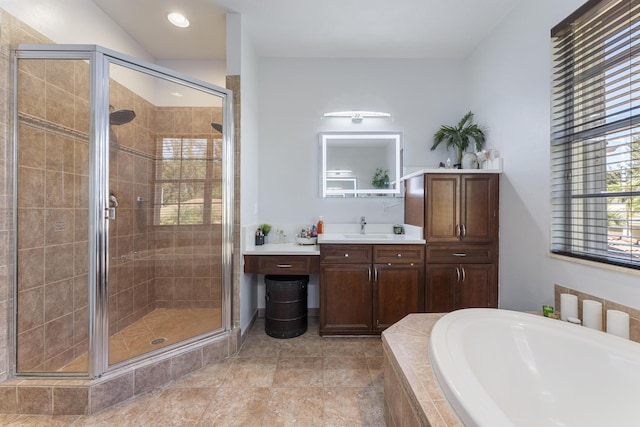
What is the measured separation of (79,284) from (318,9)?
2598 millimetres

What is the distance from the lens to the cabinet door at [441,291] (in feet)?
7.71

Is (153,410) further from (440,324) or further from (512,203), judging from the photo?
(512,203)

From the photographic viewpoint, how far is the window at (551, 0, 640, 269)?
142 centimetres

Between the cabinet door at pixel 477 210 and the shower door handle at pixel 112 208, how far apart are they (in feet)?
8.54

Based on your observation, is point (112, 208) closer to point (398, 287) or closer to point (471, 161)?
point (398, 287)

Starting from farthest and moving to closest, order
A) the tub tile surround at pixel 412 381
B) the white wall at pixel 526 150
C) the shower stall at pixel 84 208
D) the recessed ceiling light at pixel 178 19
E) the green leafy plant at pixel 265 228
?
the green leafy plant at pixel 265 228, the recessed ceiling light at pixel 178 19, the white wall at pixel 526 150, the shower stall at pixel 84 208, the tub tile surround at pixel 412 381

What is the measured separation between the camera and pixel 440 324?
138 centimetres

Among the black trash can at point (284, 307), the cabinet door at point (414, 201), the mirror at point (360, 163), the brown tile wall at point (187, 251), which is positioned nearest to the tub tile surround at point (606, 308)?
the cabinet door at point (414, 201)

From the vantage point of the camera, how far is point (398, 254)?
2357 millimetres

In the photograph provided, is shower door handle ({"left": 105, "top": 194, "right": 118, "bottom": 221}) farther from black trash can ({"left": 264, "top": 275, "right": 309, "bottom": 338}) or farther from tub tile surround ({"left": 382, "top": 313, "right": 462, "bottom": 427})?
tub tile surround ({"left": 382, "top": 313, "right": 462, "bottom": 427})

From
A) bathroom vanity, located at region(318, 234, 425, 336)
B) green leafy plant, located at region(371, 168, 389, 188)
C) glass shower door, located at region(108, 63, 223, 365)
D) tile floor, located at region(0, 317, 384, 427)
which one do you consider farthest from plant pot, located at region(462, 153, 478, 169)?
glass shower door, located at region(108, 63, 223, 365)

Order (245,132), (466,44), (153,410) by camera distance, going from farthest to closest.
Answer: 1. (466,44)
2. (245,132)
3. (153,410)

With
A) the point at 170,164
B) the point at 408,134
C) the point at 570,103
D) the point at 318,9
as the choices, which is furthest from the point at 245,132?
the point at 570,103

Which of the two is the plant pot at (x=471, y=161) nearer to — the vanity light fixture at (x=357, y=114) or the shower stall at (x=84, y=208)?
the vanity light fixture at (x=357, y=114)
